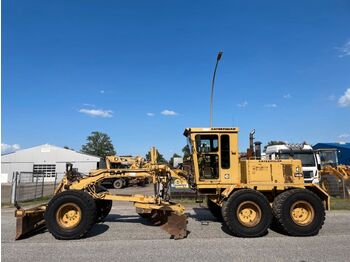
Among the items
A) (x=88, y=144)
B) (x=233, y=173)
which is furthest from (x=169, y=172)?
(x=88, y=144)

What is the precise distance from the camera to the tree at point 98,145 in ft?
370

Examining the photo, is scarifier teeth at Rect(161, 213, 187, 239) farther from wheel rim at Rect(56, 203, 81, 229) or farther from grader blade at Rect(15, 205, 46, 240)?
grader blade at Rect(15, 205, 46, 240)

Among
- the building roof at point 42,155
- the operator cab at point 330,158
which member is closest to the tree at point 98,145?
the building roof at point 42,155

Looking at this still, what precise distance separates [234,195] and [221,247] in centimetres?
168

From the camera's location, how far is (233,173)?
387 inches

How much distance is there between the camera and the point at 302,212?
9453 mm

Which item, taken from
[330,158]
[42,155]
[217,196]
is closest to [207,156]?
[217,196]

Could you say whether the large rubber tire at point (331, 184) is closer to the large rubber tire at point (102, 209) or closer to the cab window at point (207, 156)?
the cab window at point (207, 156)

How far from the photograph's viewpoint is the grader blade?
28.7 ft

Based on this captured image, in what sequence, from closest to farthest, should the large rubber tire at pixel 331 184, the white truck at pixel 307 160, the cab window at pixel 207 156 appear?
the cab window at pixel 207 156
the white truck at pixel 307 160
the large rubber tire at pixel 331 184

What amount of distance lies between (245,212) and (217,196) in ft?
Result: 3.55

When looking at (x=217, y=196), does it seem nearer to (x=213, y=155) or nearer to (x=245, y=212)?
(x=245, y=212)

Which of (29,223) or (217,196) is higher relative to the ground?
(217,196)

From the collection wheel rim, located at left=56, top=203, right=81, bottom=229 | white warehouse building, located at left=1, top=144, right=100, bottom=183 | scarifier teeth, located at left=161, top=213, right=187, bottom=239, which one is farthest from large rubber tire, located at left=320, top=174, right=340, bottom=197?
white warehouse building, located at left=1, top=144, right=100, bottom=183
